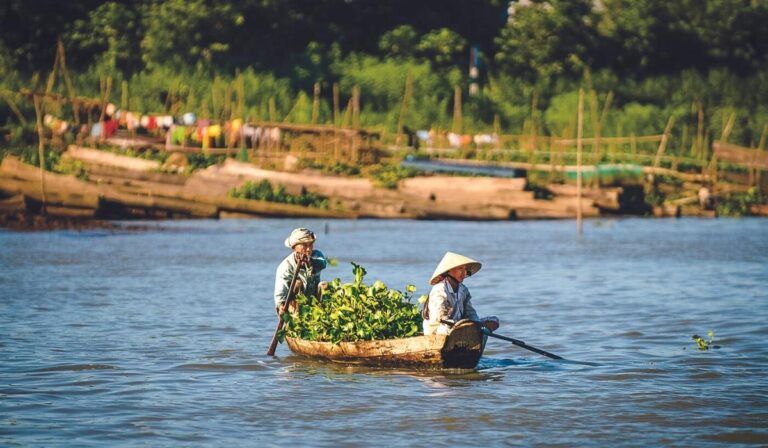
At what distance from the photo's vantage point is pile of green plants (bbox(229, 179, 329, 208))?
32656 millimetres

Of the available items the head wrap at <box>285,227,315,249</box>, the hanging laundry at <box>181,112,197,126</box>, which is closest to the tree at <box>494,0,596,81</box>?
the hanging laundry at <box>181,112,197,126</box>

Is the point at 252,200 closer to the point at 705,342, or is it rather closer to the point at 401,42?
the point at 401,42

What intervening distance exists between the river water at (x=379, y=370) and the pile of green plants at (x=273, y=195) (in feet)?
23.8

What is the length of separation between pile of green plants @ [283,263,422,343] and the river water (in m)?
0.34

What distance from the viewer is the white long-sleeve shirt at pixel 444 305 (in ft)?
36.6

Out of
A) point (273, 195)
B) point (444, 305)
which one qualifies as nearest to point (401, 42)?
point (273, 195)

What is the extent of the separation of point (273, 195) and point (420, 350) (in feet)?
70.6

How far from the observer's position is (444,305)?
11164 mm

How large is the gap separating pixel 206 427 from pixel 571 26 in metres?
36.8

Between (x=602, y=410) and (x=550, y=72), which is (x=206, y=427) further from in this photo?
(x=550, y=72)

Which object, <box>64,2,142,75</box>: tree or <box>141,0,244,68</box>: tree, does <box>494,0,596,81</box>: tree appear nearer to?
<box>141,0,244,68</box>: tree

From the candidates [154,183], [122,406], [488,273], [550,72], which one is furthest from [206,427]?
[550,72]

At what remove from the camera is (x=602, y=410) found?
1021 centimetres

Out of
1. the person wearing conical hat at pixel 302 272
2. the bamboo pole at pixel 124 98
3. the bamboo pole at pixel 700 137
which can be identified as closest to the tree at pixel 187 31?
the bamboo pole at pixel 124 98
